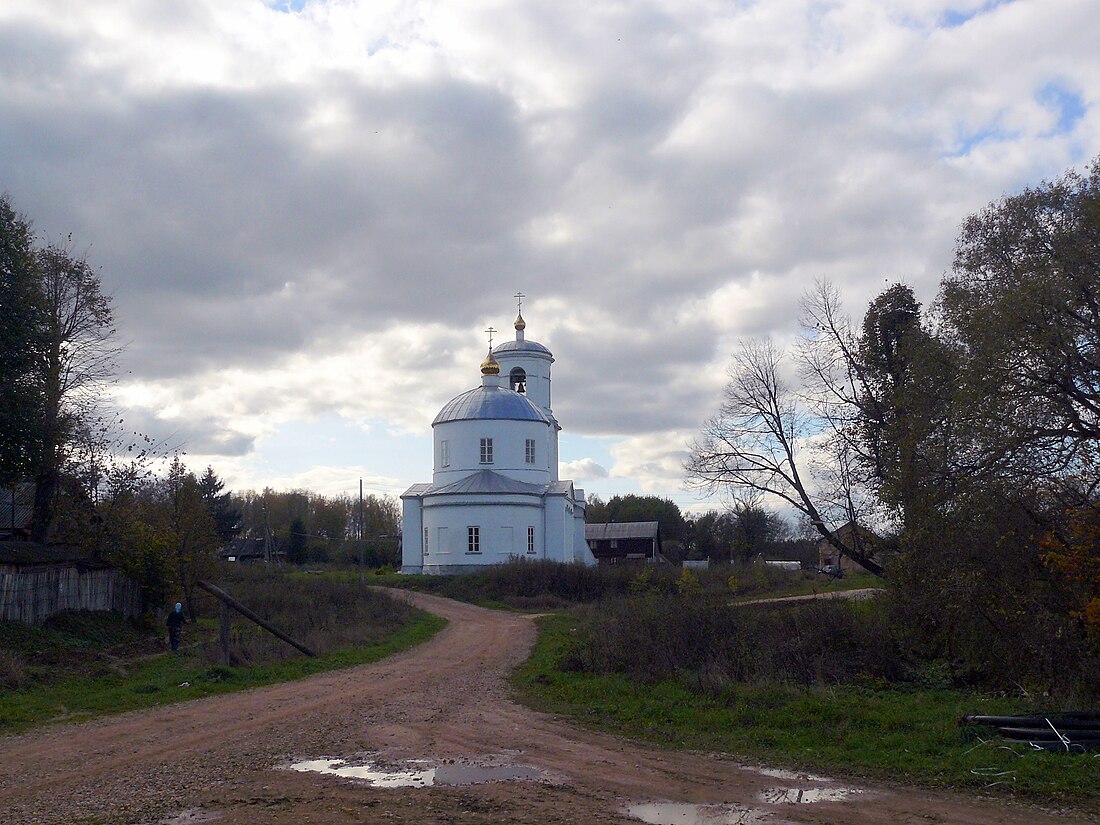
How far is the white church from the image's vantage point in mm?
47344

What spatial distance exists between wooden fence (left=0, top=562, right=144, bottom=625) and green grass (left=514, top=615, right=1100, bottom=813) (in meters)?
10.6

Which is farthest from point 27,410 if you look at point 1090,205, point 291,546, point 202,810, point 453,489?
point 291,546

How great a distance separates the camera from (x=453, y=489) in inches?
1906

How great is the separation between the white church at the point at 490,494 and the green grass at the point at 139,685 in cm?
2615

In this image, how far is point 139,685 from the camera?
1576 cm

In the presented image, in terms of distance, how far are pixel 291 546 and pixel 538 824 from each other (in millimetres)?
66701

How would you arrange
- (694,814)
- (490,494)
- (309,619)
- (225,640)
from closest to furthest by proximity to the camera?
(694,814) → (225,640) → (309,619) → (490,494)

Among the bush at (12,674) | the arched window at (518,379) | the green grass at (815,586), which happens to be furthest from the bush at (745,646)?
the arched window at (518,379)

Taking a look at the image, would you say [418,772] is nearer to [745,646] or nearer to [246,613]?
[745,646]

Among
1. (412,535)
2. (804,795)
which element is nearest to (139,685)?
(804,795)

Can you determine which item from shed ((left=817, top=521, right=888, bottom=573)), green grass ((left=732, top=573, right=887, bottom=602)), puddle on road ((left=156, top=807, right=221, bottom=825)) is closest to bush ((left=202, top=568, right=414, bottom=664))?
puddle on road ((left=156, top=807, right=221, bottom=825))

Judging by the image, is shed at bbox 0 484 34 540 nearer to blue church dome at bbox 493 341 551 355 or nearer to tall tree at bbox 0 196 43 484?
Answer: tall tree at bbox 0 196 43 484

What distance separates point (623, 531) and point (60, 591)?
56.2m

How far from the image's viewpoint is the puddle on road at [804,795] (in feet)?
27.7
